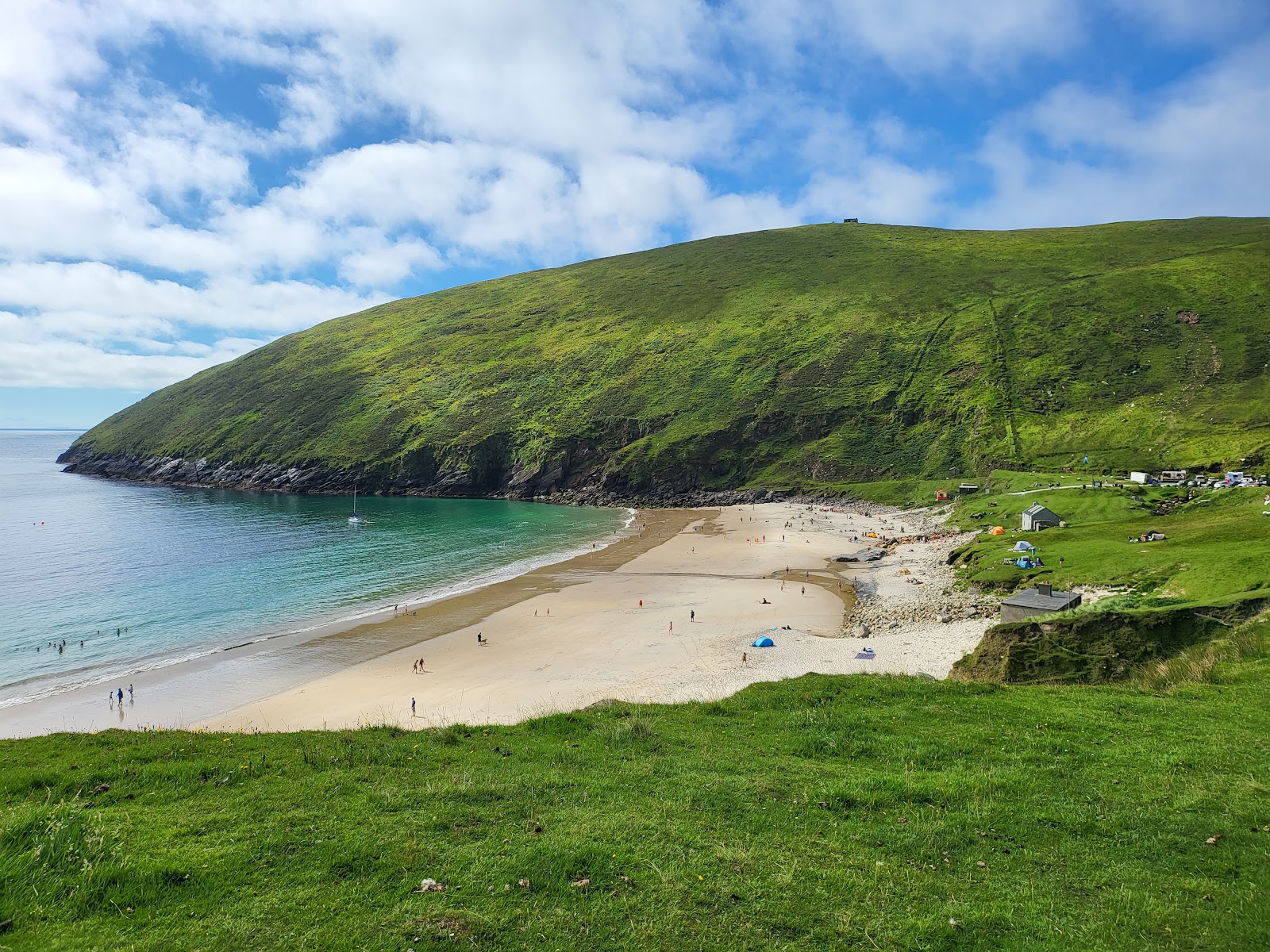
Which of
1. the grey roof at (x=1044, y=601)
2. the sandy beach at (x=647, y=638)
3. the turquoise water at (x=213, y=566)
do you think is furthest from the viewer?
the turquoise water at (x=213, y=566)

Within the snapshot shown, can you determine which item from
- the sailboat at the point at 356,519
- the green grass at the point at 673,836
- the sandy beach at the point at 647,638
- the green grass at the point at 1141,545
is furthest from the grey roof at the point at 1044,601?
the sailboat at the point at 356,519

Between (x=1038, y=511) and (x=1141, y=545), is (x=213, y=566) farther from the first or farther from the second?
(x=1038, y=511)

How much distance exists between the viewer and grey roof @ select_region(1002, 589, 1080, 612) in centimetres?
2962

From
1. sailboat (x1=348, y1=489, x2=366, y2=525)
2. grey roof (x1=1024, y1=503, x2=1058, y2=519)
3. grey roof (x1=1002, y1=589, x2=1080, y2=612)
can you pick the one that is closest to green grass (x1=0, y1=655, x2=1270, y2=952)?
grey roof (x1=1002, y1=589, x2=1080, y2=612)

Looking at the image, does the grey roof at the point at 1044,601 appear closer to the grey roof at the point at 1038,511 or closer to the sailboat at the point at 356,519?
the grey roof at the point at 1038,511

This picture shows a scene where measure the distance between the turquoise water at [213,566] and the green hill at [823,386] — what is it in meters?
24.2

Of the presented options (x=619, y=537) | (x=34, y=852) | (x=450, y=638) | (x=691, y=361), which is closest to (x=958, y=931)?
(x=34, y=852)

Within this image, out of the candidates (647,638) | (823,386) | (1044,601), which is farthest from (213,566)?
(823,386)

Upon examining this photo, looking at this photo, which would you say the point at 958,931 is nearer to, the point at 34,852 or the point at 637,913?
the point at 637,913

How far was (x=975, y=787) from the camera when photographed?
11.0m

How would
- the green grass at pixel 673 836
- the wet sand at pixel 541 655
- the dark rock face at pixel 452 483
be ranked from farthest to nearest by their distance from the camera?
the dark rock face at pixel 452 483 < the wet sand at pixel 541 655 < the green grass at pixel 673 836

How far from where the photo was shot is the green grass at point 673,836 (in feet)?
24.4

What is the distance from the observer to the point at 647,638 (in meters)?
44.0

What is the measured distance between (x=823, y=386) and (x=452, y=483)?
86019 millimetres
